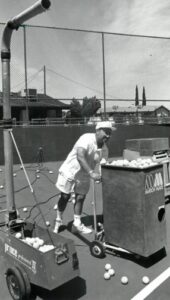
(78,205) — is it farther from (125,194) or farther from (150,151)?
(150,151)

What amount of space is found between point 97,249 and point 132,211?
777 millimetres

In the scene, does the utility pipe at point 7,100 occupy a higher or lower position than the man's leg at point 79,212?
higher

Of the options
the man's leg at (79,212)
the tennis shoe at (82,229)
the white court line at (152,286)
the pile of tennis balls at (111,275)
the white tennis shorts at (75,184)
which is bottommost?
the white court line at (152,286)

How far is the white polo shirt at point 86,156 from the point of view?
4.77 metres

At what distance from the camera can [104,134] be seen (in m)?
4.66

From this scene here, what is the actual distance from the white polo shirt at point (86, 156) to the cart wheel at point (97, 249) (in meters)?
1.14

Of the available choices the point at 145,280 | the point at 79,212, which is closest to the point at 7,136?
the point at 79,212

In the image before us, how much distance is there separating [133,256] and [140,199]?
0.97 m

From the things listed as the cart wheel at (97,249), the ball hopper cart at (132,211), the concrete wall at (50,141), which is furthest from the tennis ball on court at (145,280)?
the concrete wall at (50,141)

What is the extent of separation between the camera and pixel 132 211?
157 inches

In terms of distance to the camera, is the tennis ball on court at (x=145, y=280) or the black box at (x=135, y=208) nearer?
the tennis ball on court at (x=145, y=280)

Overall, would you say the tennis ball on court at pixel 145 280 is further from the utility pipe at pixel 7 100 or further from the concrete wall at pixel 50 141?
the concrete wall at pixel 50 141

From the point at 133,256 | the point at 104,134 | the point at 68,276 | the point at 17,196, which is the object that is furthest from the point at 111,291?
the point at 17,196

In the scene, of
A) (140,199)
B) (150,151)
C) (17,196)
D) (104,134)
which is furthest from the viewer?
(17,196)
